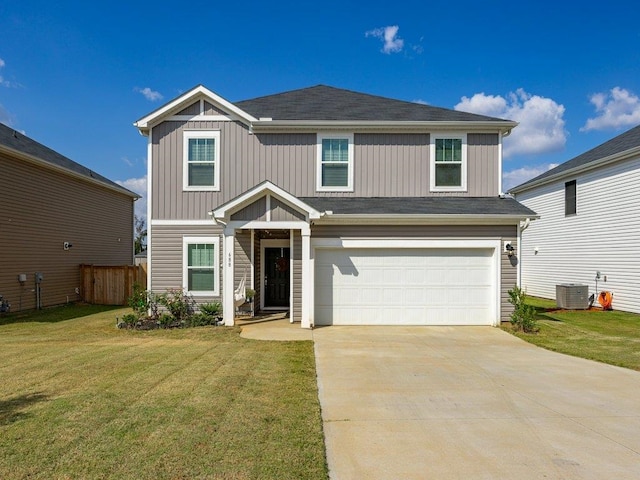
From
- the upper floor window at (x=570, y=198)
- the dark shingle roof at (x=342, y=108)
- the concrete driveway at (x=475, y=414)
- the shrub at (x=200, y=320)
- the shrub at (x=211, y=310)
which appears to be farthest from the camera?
the upper floor window at (x=570, y=198)

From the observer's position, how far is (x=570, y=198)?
17.6m

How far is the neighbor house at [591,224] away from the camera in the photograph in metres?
14.3

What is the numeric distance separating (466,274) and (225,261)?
254 inches

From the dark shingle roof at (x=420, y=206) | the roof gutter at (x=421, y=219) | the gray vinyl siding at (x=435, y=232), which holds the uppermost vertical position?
the dark shingle roof at (x=420, y=206)

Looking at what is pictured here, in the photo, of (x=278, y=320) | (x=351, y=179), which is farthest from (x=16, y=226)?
(x=351, y=179)

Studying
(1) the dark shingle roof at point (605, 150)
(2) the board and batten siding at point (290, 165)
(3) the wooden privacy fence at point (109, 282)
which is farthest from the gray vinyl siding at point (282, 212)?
(1) the dark shingle roof at point (605, 150)

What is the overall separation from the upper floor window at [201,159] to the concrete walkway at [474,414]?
632cm

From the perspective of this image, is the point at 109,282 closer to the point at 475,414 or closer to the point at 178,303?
the point at 178,303

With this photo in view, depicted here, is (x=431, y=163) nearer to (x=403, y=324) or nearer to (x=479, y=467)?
(x=403, y=324)

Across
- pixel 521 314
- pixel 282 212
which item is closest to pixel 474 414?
pixel 521 314

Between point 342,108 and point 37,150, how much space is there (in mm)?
11877

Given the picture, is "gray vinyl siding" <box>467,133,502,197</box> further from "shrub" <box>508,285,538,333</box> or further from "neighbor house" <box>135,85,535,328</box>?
"shrub" <box>508,285,538,333</box>

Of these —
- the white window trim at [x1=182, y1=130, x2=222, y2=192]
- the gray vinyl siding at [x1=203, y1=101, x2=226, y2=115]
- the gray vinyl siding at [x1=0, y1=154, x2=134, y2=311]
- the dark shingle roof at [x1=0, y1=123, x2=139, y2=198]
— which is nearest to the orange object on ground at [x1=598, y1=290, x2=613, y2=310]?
the white window trim at [x1=182, y1=130, x2=222, y2=192]

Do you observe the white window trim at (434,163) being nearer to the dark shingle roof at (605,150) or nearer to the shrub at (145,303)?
the dark shingle roof at (605,150)
